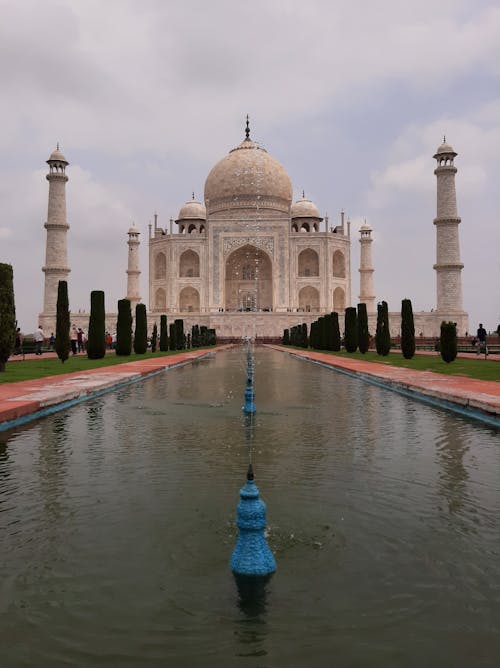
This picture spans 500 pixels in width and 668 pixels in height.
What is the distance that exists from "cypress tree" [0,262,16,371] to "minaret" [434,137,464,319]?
32.7 meters

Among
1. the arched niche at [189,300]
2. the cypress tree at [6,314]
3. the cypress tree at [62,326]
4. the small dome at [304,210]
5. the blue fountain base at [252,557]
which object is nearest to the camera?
the blue fountain base at [252,557]

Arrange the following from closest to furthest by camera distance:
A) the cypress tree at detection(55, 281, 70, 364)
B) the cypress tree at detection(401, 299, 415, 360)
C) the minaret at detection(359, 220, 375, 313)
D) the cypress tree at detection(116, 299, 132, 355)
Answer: the cypress tree at detection(55, 281, 70, 364)
the cypress tree at detection(401, 299, 415, 360)
the cypress tree at detection(116, 299, 132, 355)
the minaret at detection(359, 220, 375, 313)

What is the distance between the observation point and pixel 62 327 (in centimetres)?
1667

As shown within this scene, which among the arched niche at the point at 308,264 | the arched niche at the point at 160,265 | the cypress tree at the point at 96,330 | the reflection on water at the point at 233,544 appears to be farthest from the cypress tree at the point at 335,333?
the arched niche at the point at 160,265

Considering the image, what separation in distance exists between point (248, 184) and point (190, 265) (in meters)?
8.32

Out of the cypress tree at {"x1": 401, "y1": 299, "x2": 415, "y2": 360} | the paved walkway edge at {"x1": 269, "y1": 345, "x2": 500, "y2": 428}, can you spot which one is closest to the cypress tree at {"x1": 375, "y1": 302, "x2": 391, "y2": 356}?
the cypress tree at {"x1": 401, "y1": 299, "x2": 415, "y2": 360}

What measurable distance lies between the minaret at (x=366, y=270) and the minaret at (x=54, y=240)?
22892 mm

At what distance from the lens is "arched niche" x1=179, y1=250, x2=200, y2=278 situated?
51438mm

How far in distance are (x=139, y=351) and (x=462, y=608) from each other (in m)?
22.1

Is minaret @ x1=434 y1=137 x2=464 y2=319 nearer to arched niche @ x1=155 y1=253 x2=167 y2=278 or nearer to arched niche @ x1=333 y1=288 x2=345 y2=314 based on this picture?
arched niche @ x1=333 y1=288 x2=345 y2=314

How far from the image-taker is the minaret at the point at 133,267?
4997 centimetres

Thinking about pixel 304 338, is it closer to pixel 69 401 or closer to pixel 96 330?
pixel 96 330

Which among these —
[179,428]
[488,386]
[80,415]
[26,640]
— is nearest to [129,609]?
[26,640]

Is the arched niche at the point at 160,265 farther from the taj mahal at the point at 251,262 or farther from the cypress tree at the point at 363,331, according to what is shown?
the cypress tree at the point at 363,331
